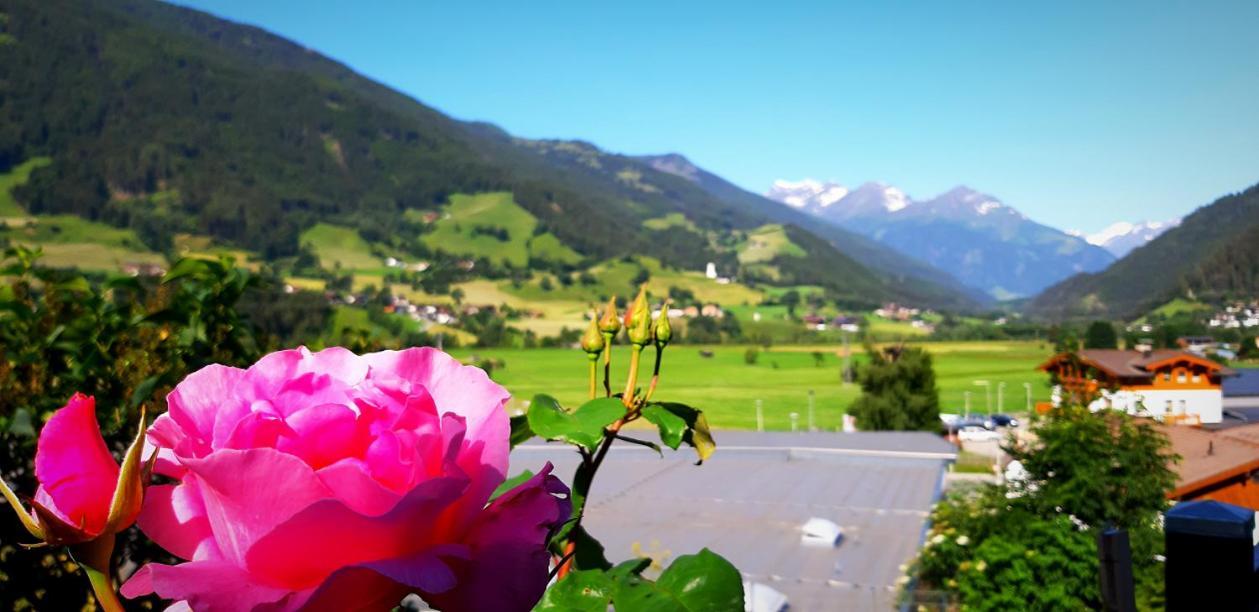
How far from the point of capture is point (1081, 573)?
21.1 ft

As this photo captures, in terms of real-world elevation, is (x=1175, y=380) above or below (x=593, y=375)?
below

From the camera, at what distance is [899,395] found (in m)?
31.9

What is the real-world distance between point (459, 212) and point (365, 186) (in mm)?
20643

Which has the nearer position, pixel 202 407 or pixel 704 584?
pixel 202 407

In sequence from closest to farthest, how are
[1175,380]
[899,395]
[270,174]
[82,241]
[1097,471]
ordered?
[1097,471] < [1175,380] < [899,395] < [82,241] < [270,174]

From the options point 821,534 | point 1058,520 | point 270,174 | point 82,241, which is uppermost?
point 270,174

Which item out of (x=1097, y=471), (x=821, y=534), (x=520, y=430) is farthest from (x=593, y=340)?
(x=1097, y=471)

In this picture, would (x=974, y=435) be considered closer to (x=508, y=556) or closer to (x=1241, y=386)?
(x=1241, y=386)

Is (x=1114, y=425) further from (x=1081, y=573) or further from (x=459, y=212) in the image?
(x=459, y=212)

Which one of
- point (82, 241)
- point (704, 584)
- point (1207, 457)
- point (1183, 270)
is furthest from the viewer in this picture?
point (1183, 270)

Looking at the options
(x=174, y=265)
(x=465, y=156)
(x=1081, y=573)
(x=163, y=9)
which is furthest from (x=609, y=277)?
(x=163, y=9)

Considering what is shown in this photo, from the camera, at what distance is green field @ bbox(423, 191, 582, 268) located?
3342 inches

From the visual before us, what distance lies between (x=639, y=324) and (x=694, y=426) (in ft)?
0.34

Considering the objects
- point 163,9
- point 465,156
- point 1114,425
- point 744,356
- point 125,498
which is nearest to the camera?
point 125,498
